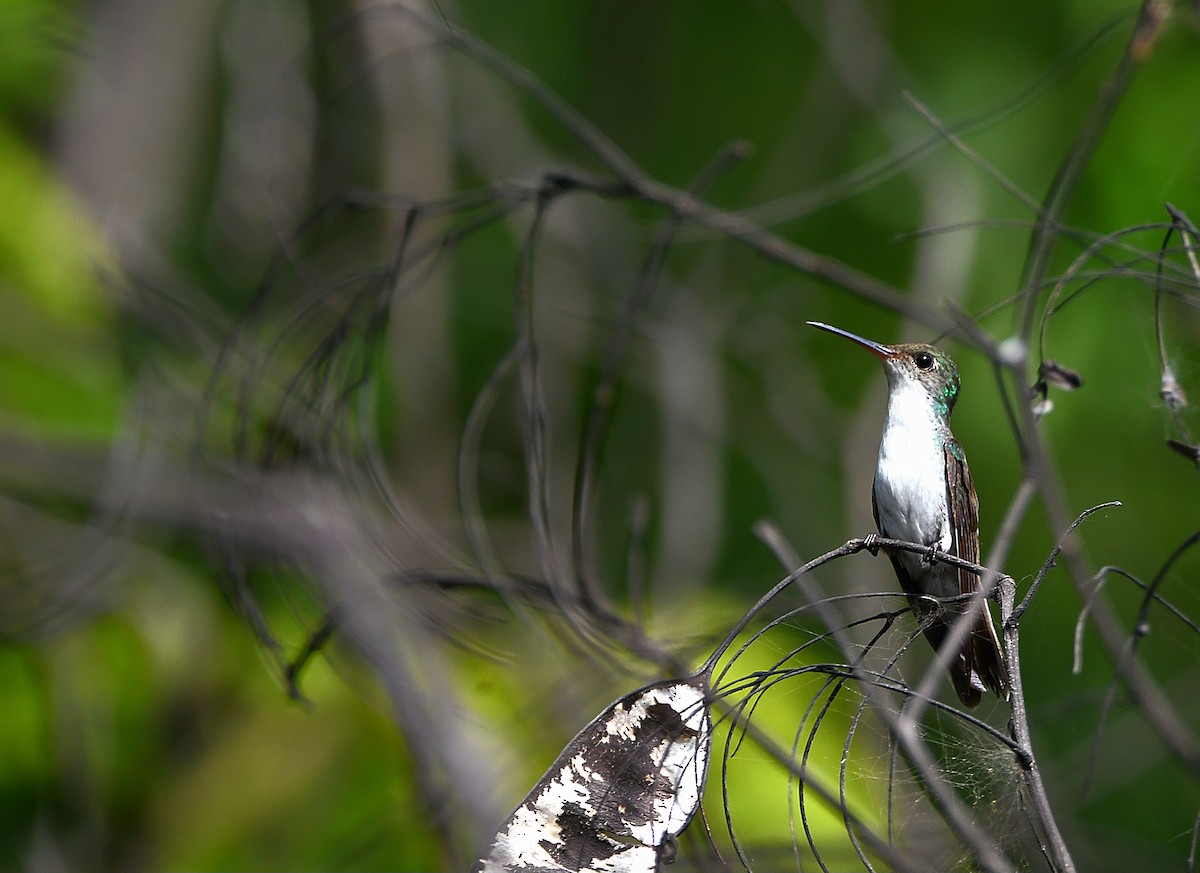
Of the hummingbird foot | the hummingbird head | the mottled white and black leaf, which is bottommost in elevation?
the mottled white and black leaf

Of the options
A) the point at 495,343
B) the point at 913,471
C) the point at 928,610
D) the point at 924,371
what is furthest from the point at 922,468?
the point at 495,343

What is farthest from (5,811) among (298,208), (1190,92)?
(1190,92)

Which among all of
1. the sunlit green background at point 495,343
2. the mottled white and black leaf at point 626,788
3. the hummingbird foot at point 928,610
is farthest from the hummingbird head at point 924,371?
the mottled white and black leaf at point 626,788

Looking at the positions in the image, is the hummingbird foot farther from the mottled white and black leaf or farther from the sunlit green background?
the sunlit green background

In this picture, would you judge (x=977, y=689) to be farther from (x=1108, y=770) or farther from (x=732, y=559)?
(x=732, y=559)

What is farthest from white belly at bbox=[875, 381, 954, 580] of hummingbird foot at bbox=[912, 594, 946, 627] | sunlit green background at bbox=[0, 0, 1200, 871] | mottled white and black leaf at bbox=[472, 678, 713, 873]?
mottled white and black leaf at bbox=[472, 678, 713, 873]

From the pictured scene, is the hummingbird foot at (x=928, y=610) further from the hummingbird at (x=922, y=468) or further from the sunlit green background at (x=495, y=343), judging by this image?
the sunlit green background at (x=495, y=343)

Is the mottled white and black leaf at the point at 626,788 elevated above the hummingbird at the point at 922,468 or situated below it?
below
